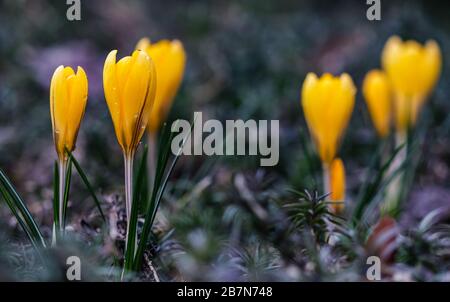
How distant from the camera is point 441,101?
2139 millimetres

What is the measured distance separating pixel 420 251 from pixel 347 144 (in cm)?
79

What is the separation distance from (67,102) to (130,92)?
0.38ft

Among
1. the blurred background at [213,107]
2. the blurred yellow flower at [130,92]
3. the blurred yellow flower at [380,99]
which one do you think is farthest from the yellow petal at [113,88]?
the blurred yellow flower at [380,99]

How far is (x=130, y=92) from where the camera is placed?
110cm

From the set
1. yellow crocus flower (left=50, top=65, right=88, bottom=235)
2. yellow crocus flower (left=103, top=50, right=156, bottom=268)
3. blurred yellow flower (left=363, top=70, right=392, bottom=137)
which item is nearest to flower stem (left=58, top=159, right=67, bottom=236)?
yellow crocus flower (left=50, top=65, right=88, bottom=235)

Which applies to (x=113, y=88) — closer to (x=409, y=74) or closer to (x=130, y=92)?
(x=130, y=92)

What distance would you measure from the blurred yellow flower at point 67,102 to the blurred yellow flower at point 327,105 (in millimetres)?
521

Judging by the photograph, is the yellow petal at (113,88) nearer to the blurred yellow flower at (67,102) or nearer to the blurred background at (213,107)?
the blurred yellow flower at (67,102)

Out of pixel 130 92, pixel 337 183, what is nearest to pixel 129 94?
pixel 130 92

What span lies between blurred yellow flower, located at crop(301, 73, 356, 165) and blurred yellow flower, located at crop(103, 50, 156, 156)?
428 mm

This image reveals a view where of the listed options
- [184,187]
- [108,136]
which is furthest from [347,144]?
[108,136]

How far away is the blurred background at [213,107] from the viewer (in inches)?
52.9
